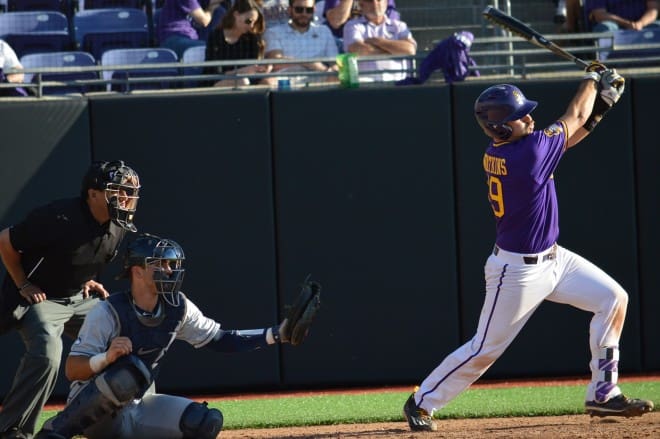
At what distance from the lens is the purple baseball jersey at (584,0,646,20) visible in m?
9.77

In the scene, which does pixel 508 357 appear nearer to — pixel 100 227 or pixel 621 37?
pixel 621 37

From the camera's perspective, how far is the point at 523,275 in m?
5.96

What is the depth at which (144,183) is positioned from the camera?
27.3 ft

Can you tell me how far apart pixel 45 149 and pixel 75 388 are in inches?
137

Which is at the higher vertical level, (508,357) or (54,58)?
(54,58)

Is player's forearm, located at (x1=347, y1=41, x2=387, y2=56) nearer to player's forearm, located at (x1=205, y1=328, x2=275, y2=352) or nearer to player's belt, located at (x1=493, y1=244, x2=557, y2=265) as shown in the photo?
player's belt, located at (x1=493, y1=244, x2=557, y2=265)

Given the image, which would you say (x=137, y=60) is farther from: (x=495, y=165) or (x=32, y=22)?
(x=495, y=165)

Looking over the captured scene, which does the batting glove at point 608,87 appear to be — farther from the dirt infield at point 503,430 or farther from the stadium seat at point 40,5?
the stadium seat at point 40,5

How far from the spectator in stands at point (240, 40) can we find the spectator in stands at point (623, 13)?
3.03 m

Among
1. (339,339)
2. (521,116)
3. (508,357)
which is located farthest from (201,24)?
(521,116)

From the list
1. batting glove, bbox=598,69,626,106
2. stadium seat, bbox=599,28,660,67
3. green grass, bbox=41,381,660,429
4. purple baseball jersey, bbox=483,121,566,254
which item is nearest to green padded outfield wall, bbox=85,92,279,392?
green grass, bbox=41,381,660,429

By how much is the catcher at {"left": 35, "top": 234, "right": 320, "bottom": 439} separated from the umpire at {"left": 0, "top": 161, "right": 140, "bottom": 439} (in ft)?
1.66

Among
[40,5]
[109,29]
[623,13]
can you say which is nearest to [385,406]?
[623,13]

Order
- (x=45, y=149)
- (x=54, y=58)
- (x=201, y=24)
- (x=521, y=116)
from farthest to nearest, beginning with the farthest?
(x=201, y=24) < (x=54, y=58) < (x=45, y=149) < (x=521, y=116)
